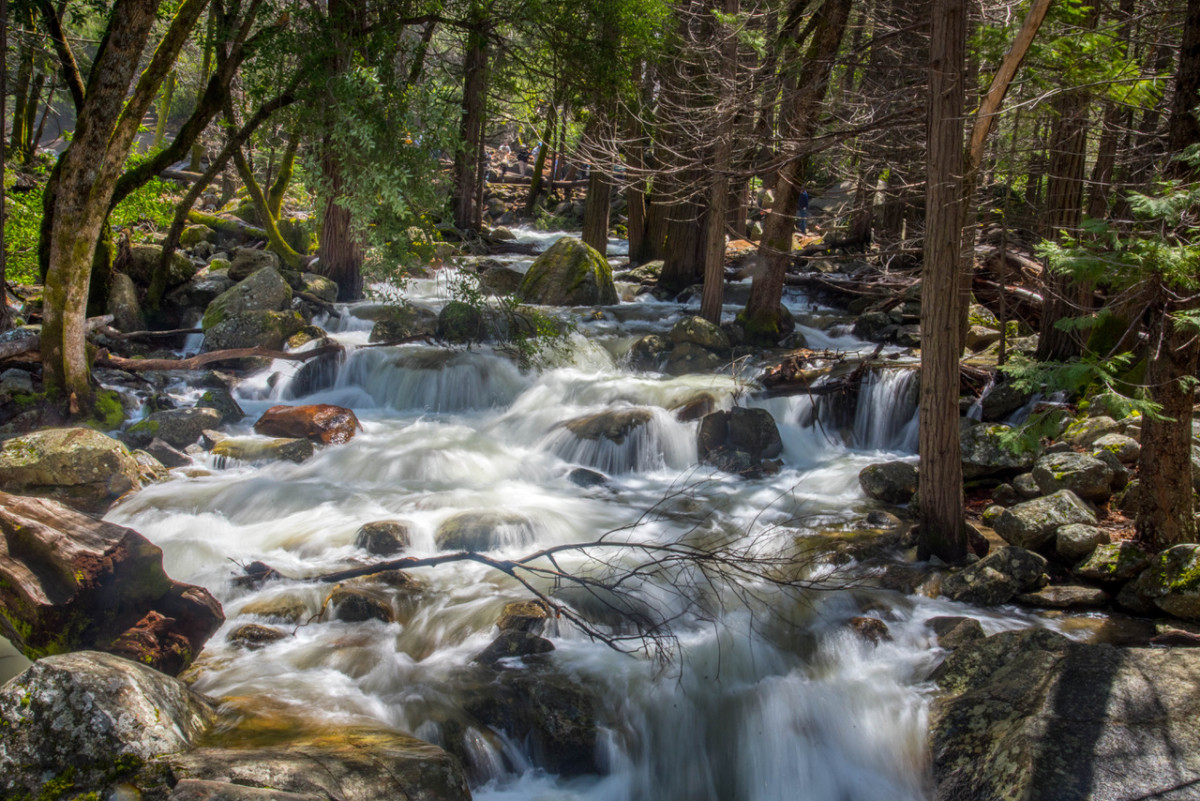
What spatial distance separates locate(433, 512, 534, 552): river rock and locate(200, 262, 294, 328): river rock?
6700mm

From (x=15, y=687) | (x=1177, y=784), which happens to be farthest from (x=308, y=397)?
(x=1177, y=784)

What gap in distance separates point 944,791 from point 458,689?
3.08 metres

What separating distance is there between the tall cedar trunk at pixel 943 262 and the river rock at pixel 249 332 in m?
9.83

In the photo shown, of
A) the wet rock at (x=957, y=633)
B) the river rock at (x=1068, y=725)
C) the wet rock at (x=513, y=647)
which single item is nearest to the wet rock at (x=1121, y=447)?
the wet rock at (x=957, y=633)

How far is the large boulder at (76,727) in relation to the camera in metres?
3.08

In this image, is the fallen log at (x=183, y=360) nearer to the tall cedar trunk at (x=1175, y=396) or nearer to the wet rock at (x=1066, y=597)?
the wet rock at (x=1066, y=597)

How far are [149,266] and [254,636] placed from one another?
10967 millimetres

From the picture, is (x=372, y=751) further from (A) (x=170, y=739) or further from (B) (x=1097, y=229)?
(B) (x=1097, y=229)

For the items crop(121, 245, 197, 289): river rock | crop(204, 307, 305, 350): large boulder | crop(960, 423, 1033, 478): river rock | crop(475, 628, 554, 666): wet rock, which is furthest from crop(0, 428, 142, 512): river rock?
crop(960, 423, 1033, 478): river rock

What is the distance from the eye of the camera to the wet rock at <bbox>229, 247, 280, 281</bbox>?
1519cm

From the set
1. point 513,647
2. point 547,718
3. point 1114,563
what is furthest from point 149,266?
point 1114,563

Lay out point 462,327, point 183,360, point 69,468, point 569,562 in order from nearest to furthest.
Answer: point 569,562 < point 69,468 < point 183,360 < point 462,327

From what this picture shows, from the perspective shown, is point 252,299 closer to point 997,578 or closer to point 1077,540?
point 997,578

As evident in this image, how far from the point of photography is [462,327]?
12.6 meters
